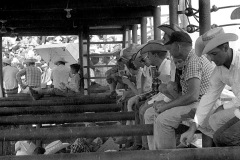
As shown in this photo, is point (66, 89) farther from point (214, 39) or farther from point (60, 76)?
point (214, 39)

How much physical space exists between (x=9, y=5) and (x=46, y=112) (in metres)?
3.56

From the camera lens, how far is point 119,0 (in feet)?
35.1

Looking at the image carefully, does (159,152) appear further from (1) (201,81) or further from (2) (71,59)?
(2) (71,59)

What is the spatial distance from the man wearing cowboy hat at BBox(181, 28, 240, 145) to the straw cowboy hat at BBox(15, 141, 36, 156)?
4.89m

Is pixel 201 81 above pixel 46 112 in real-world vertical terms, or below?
above

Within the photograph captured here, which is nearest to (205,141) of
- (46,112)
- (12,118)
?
(12,118)

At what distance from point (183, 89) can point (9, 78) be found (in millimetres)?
11252

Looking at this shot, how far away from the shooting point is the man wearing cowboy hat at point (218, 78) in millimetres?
4086

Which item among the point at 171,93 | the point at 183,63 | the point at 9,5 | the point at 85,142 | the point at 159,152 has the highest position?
the point at 9,5

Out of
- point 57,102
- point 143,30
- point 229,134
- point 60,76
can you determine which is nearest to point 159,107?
point 229,134

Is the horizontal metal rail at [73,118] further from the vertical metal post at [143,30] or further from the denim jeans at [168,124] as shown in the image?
the vertical metal post at [143,30]

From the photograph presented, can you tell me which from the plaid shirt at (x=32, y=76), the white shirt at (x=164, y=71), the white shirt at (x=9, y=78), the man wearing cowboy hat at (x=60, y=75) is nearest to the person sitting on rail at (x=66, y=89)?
the man wearing cowboy hat at (x=60, y=75)

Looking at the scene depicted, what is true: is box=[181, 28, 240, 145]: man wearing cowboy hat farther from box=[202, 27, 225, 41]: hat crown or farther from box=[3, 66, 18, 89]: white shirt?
box=[3, 66, 18, 89]: white shirt

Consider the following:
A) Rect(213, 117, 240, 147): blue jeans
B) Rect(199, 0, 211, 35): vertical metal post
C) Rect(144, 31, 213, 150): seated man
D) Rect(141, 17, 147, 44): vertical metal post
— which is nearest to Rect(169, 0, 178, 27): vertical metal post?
Rect(199, 0, 211, 35): vertical metal post
